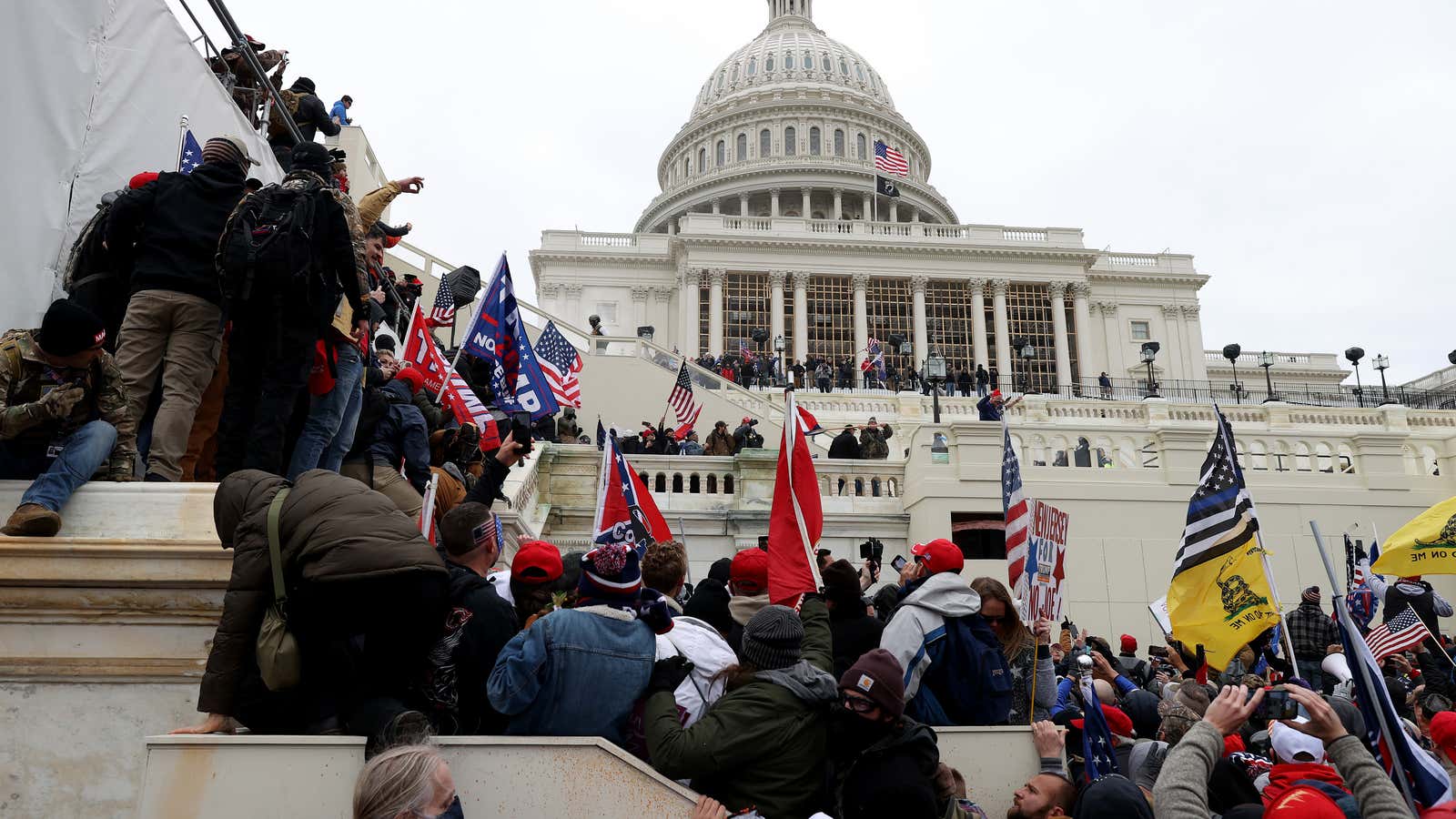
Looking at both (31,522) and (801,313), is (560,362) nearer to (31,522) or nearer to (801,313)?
(31,522)

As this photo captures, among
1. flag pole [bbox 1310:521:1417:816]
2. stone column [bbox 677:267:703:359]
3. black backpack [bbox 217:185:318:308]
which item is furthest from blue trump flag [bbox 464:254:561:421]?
stone column [bbox 677:267:703:359]

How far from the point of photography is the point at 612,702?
12.0 ft

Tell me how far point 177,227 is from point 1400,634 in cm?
874

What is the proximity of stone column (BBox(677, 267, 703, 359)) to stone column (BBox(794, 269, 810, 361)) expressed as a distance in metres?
5.18

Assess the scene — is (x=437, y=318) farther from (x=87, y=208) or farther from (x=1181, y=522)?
(x=1181, y=522)

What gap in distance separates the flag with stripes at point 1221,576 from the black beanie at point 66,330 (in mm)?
6142

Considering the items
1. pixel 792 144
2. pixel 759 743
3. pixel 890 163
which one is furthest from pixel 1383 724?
pixel 792 144

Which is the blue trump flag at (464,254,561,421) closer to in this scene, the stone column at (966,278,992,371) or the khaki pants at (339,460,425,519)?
the khaki pants at (339,460,425,519)

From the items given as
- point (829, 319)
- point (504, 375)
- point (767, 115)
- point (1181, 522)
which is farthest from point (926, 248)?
point (504, 375)

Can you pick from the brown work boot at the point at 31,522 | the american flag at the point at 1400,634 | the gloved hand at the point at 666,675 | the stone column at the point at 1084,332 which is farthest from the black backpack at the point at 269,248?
the stone column at the point at 1084,332

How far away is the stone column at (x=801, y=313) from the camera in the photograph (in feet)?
179

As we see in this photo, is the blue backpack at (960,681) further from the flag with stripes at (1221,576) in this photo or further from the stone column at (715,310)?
the stone column at (715,310)

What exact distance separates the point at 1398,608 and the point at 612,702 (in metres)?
7.68

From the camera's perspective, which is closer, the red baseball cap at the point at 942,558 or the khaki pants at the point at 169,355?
the red baseball cap at the point at 942,558
